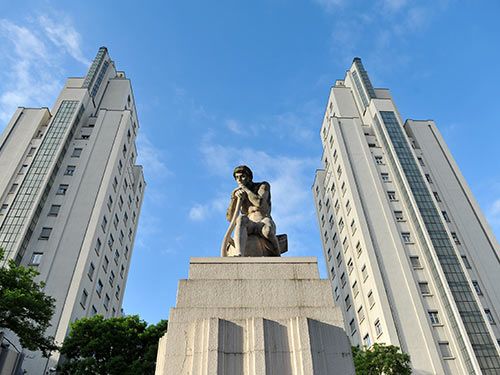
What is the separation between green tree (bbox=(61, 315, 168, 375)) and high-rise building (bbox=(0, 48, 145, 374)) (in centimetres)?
505

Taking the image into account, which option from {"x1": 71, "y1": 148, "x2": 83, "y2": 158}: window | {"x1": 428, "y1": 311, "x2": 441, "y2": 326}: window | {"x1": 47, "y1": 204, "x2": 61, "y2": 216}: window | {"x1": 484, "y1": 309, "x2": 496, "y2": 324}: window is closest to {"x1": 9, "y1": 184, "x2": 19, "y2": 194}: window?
{"x1": 47, "y1": 204, "x2": 61, "y2": 216}: window

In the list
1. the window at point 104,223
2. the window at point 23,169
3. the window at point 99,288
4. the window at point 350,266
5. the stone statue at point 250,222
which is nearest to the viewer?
the stone statue at point 250,222

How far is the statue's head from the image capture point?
9031 mm

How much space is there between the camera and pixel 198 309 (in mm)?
6148

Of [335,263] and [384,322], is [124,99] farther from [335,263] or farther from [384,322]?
[384,322]

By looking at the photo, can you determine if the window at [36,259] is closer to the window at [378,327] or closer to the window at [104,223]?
the window at [104,223]

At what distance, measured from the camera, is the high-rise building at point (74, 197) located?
3056 centimetres

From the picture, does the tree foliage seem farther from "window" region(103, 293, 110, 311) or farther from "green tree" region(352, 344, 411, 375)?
"window" region(103, 293, 110, 311)

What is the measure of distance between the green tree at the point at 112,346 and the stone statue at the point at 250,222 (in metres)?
14.1

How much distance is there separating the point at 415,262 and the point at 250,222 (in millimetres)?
28432

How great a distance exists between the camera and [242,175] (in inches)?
356

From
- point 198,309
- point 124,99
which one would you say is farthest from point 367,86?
point 198,309

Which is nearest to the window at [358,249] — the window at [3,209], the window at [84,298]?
the window at [84,298]

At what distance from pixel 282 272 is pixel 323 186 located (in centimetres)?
4593
